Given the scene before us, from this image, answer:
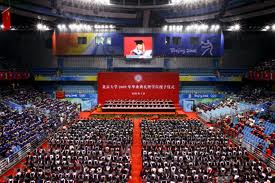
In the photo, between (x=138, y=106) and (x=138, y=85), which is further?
(x=138, y=85)

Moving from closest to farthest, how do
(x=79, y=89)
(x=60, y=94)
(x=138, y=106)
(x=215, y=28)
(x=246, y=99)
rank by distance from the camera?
(x=246, y=99) → (x=138, y=106) → (x=215, y=28) → (x=60, y=94) → (x=79, y=89)

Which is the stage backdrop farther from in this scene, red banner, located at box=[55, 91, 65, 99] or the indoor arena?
red banner, located at box=[55, 91, 65, 99]

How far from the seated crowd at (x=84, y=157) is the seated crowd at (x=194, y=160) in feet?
5.80

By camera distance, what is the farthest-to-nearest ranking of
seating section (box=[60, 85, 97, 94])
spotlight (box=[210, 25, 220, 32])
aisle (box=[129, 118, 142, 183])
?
seating section (box=[60, 85, 97, 94]) → spotlight (box=[210, 25, 220, 32]) → aisle (box=[129, 118, 142, 183])

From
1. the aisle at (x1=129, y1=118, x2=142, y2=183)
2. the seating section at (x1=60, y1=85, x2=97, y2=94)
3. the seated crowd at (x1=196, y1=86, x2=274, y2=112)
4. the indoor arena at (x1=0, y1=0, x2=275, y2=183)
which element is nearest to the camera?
the aisle at (x1=129, y1=118, x2=142, y2=183)

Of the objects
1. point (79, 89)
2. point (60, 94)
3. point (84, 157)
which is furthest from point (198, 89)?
point (84, 157)

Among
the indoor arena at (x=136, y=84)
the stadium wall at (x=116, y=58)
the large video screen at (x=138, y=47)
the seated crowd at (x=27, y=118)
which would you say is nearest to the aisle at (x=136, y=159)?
the indoor arena at (x=136, y=84)

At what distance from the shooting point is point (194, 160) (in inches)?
706

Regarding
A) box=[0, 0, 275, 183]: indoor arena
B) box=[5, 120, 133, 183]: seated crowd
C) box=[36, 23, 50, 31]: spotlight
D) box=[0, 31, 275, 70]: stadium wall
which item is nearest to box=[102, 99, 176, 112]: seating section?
box=[0, 0, 275, 183]: indoor arena

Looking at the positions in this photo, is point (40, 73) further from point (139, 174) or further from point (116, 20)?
point (139, 174)

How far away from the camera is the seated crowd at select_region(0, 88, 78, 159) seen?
2186 cm

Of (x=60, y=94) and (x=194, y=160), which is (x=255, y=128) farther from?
(x=60, y=94)

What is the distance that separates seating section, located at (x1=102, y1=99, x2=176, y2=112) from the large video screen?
7315mm

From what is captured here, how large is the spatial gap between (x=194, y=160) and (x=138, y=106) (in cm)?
2208
